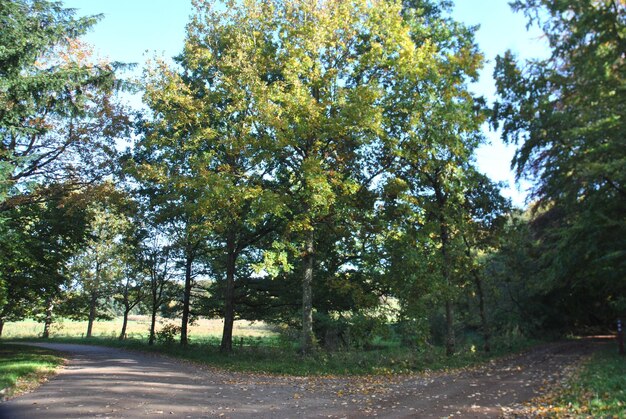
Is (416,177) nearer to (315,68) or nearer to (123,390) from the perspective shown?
(315,68)

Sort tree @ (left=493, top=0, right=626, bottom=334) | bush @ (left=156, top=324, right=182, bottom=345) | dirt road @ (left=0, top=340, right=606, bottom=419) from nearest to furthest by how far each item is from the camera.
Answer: dirt road @ (left=0, top=340, right=606, bottom=419) < tree @ (left=493, top=0, right=626, bottom=334) < bush @ (left=156, top=324, right=182, bottom=345)

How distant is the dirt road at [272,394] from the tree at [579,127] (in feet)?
14.2

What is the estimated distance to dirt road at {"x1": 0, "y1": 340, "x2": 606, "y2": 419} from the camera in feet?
28.2

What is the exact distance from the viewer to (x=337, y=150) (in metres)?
19.5

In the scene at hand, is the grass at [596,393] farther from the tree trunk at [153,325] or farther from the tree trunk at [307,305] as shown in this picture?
the tree trunk at [153,325]

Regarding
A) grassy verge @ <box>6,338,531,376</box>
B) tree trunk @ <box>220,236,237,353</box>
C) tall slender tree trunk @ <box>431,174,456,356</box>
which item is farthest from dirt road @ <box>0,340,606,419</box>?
tree trunk @ <box>220,236,237,353</box>

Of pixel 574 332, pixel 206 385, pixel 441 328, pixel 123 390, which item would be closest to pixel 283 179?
pixel 206 385

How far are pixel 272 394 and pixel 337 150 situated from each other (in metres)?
11.4

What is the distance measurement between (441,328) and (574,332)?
8.09m

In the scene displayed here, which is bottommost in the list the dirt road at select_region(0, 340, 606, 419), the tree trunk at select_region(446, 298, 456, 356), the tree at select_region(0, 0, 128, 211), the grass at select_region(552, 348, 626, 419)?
the dirt road at select_region(0, 340, 606, 419)

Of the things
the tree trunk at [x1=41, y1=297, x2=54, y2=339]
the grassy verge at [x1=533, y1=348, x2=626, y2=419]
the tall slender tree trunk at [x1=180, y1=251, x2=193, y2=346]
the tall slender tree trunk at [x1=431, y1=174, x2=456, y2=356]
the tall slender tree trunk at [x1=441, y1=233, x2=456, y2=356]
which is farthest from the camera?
the tree trunk at [x1=41, y1=297, x2=54, y2=339]

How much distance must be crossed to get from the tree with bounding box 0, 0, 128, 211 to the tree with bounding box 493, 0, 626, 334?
15.5m

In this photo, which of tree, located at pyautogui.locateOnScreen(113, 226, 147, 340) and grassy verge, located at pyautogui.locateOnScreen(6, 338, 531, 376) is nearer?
grassy verge, located at pyautogui.locateOnScreen(6, 338, 531, 376)

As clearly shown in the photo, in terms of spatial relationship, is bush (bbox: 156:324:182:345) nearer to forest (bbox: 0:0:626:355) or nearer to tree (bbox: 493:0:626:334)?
forest (bbox: 0:0:626:355)
